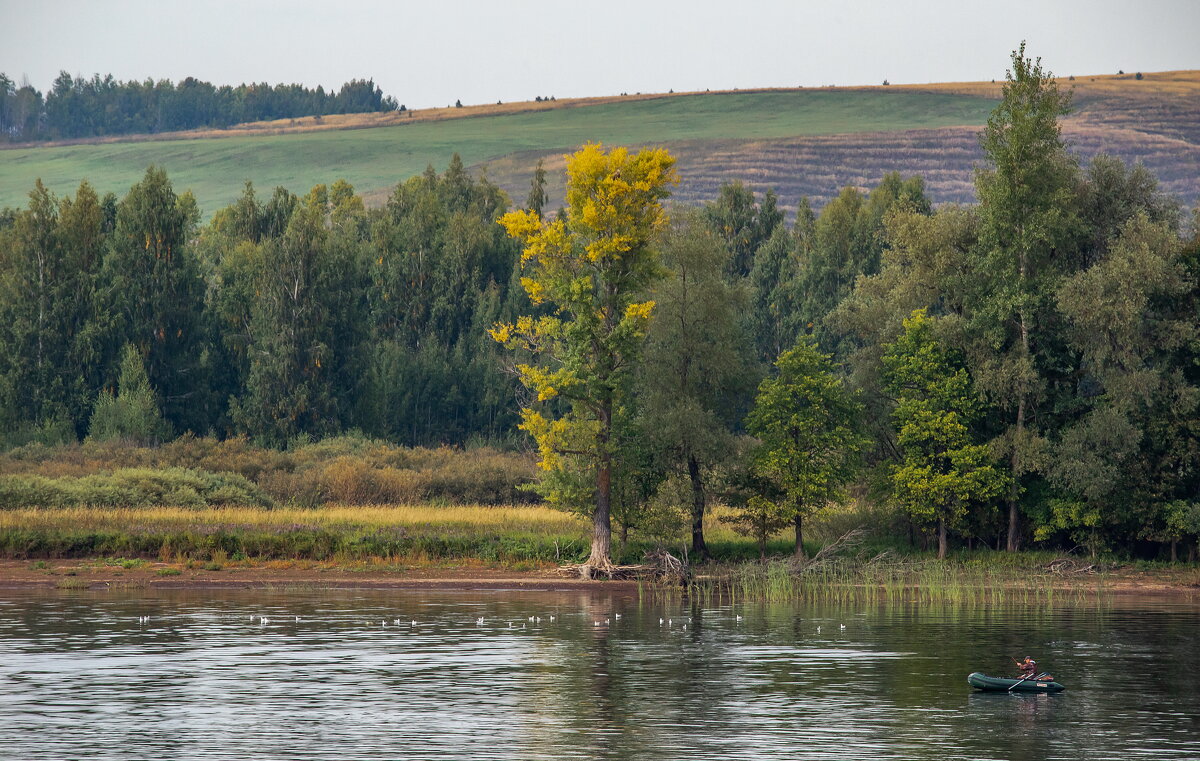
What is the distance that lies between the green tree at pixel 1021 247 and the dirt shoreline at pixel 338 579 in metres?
6.45

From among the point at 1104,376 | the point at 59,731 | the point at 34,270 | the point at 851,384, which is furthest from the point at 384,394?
the point at 59,731

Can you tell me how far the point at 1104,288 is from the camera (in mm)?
58469

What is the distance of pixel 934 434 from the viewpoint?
202 feet

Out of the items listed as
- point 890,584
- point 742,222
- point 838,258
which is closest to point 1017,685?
point 890,584

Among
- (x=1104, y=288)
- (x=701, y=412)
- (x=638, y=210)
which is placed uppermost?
(x=638, y=210)

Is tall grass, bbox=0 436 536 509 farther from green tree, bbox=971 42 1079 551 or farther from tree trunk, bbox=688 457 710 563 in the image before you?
green tree, bbox=971 42 1079 551

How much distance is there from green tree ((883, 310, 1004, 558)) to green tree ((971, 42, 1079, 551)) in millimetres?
1260

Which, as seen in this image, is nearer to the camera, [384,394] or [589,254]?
[589,254]

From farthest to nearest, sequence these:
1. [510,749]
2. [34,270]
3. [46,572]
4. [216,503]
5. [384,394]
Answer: [384,394]
[34,270]
[216,503]
[46,572]
[510,749]

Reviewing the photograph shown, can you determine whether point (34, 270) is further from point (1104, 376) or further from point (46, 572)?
point (1104, 376)

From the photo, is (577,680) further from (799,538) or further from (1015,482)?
(1015,482)

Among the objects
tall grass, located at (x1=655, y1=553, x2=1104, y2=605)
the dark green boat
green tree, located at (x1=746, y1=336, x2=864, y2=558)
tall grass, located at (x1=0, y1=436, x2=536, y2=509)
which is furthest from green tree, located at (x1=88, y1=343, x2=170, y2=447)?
the dark green boat

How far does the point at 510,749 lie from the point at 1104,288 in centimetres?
4014

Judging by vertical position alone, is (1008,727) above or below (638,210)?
below
